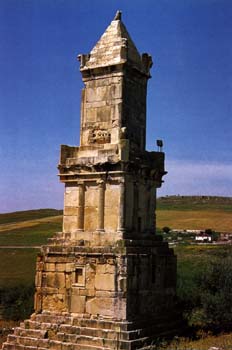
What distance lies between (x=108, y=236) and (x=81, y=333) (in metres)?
2.92

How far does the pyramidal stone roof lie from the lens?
16141 millimetres

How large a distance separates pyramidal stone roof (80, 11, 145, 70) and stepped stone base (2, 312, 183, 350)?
8119 millimetres

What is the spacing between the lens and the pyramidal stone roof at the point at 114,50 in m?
16.1

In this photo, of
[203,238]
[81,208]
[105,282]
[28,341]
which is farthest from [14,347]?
[203,238]

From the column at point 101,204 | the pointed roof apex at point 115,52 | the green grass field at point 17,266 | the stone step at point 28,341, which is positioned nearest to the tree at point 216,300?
the column at point 101,204

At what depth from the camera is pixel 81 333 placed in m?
14.3

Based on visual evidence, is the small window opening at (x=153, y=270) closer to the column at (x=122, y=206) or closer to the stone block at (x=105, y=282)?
the column at (x=122, y=206)

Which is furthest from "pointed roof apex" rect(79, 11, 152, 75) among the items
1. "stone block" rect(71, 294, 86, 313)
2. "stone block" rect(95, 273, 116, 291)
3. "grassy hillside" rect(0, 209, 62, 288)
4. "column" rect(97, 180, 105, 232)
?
"grassy hillside" rect(0, 209, 62, 288)

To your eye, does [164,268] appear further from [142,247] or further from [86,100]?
[86,100]

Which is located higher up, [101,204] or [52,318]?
[101,204]

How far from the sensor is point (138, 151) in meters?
16.5

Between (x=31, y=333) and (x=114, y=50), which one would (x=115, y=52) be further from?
(x=31, y=333)

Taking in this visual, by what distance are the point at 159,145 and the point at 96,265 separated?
5085mm

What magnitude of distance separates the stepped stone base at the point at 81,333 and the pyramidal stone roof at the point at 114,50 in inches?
320
